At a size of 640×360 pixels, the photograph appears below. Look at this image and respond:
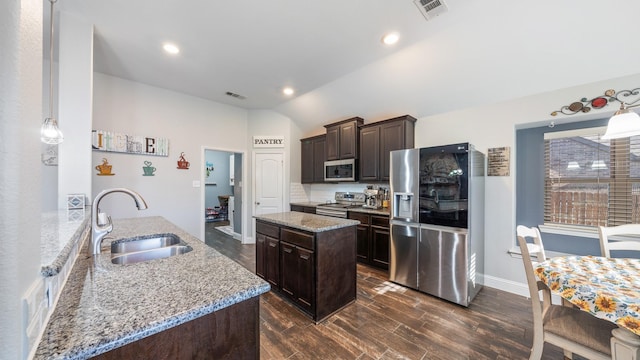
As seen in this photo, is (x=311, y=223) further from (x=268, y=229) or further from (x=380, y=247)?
(x=380, y=247)

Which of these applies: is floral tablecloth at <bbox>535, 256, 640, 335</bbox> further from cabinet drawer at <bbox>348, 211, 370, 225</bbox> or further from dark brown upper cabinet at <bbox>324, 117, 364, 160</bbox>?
dark brown upper cabinet at <bbox>324, 117, 364, 160</bbox>

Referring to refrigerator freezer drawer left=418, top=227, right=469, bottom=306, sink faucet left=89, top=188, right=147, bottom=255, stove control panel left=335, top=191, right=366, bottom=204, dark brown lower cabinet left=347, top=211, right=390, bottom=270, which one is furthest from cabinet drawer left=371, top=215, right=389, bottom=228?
sink faucet left=89, top=188, right=147, bottom=255

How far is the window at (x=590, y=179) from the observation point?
93.0 inches

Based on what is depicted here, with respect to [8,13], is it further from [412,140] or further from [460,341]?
[412,140]

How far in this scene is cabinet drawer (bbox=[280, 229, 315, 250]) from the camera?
219 centimetres

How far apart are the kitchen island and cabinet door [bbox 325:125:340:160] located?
6.83 ft

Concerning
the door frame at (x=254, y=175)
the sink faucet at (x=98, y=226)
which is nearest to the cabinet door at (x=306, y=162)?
the door frame at (x=254, y=175)

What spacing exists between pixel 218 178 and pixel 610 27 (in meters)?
9.41

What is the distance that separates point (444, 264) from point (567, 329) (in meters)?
1.21

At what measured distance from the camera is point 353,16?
2.20 meters

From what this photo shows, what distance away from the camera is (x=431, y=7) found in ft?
6.84

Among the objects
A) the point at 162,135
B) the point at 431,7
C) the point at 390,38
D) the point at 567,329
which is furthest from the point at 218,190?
the point at 567,329

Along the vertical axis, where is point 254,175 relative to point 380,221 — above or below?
above

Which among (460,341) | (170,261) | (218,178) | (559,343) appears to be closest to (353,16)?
(170,261)
